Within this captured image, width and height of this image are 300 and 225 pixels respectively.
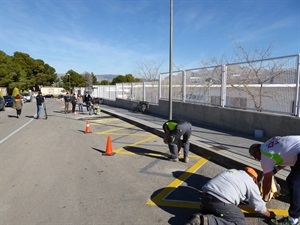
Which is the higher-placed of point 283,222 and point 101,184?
point 283,222

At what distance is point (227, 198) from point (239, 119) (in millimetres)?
6391

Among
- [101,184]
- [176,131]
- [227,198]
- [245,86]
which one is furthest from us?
[245,86]

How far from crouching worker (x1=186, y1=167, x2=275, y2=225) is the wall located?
14.6ft

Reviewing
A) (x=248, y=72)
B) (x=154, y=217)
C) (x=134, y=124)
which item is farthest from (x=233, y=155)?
(x=134, y=124)

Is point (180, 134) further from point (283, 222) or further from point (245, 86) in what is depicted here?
point (245, 86)

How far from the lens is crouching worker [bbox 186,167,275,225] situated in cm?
303

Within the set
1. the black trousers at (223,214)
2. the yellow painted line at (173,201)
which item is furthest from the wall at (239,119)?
the black trousers at (223,214)

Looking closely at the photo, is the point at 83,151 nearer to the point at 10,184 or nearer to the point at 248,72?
the point at 10,184

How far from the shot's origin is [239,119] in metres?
8.96

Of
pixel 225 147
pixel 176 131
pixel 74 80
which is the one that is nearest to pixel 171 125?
pixel 176 131

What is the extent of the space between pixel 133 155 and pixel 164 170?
1.62 m

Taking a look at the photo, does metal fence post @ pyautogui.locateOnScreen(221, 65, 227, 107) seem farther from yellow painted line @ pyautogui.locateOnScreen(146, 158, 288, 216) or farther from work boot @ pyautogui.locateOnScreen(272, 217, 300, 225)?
work boot @ pyautogui.locateOnScreen(272, 217, 300, 225)

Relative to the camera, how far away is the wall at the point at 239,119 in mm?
7071

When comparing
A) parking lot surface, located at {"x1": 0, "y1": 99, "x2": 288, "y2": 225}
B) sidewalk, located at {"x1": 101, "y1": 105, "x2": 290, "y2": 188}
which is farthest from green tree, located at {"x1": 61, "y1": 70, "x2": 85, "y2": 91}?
parking lot surface, located at {"x1": 0, "y1": 99, "x2": 288, "y2": 225}
